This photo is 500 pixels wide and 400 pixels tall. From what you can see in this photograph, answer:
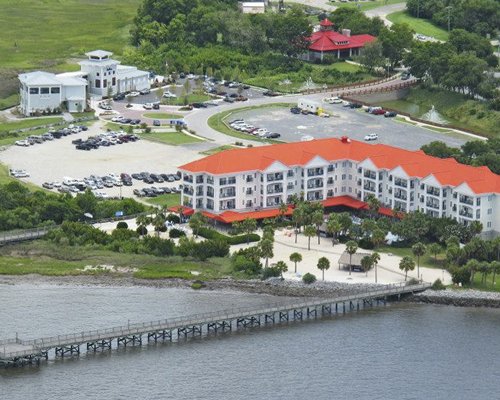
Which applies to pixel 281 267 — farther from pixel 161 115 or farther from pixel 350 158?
pixel 161 115

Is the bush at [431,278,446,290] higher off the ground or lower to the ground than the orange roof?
lower

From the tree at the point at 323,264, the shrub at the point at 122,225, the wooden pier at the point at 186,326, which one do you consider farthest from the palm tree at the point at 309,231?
the shrub at the point at 122,225

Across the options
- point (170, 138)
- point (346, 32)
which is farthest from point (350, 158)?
point (346, 32)

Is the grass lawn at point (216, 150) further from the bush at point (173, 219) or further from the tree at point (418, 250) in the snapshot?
the tree at point (418, 250)

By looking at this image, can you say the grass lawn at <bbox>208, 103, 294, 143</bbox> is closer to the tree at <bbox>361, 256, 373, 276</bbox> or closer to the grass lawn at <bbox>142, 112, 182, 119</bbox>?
the grass lawn at <bbox>142, 112, 182, 119</bbox>

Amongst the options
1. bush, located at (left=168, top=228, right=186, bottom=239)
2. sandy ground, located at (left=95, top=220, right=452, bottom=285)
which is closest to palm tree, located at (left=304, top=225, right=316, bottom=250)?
sandy ground, located at (left=95, top=220, right=452, bottom=285)

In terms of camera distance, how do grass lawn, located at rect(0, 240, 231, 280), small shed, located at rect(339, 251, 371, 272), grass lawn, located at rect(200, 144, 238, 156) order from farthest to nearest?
1. grass lawn, located at rect(200, 144, 238, 156)
2. small shed, located at rect(339, 251, 371, 272)
3. grass lawn, located at rect(0, 240, 231, 280)
